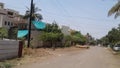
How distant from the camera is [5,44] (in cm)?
2370

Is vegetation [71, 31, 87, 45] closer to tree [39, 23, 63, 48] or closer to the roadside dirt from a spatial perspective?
tree [39, 23, 63, 48]

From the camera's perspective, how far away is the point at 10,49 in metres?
25.0

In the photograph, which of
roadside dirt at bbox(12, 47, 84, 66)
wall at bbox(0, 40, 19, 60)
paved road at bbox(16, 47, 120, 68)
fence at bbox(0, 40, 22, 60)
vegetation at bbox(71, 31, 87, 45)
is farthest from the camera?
vegetation at bbox(71, 31, 87, 45)

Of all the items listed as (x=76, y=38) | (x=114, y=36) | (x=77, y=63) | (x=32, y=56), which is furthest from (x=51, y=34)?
(x=76, y=38)

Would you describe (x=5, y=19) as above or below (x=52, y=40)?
above

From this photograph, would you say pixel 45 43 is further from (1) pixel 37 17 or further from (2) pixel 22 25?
(1) pixel 37 17

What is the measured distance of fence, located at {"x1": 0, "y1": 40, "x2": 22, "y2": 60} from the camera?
2297cm

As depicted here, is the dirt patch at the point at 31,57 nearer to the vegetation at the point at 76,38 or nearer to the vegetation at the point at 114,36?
the vegetation at the point at 114,36

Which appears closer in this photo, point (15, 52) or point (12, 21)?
point (15, 52)

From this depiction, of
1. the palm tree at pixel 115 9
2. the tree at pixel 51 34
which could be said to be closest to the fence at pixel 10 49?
the palm tree at pixel 115 9

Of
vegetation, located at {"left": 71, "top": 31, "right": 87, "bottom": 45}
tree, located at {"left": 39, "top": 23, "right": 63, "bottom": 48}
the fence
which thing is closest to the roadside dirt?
the fence

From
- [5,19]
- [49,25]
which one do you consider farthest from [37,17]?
[49,25]

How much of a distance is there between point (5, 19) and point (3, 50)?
169 feet

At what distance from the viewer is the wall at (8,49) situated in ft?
75.0
